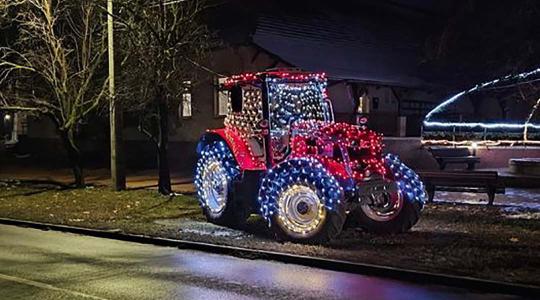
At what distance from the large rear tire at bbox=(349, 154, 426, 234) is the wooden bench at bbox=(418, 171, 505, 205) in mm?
4255

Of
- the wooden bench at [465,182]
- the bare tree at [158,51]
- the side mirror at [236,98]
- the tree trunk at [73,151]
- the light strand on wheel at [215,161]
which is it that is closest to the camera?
the side mirror at [236,98]

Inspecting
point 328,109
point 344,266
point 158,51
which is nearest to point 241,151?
point 328,109

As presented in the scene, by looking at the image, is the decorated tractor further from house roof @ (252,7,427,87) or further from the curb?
house roof @ (252,7,427,87)

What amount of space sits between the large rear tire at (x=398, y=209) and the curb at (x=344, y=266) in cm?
253

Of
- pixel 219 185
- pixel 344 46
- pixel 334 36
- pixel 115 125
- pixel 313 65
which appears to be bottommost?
pixel 219 185

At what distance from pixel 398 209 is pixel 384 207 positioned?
286 millimetres

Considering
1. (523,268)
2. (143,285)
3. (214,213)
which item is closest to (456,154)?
(214,213)

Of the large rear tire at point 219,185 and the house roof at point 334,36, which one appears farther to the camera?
the house roof at point 334,36

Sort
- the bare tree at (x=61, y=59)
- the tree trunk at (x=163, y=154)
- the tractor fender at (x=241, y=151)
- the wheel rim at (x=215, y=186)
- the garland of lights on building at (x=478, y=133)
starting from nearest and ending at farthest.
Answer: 1. the tractor fender at (x=241, y=151)
2. the wheel rim at (x=215, y=186)
3. the tree trunk at (x=163, y=154)
4. the bare tree at (x=61, y=59)
5. the garland of lights on building at (x=478, y=133)

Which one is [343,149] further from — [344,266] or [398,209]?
[344,266]

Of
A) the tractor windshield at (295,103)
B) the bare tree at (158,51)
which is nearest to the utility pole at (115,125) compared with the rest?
the bare tree at (158,51)

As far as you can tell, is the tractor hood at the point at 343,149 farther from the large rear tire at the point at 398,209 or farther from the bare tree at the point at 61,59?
the bare tree at the point at 61,59

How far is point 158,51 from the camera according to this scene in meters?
20.1

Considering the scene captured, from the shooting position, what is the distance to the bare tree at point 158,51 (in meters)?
20.1
